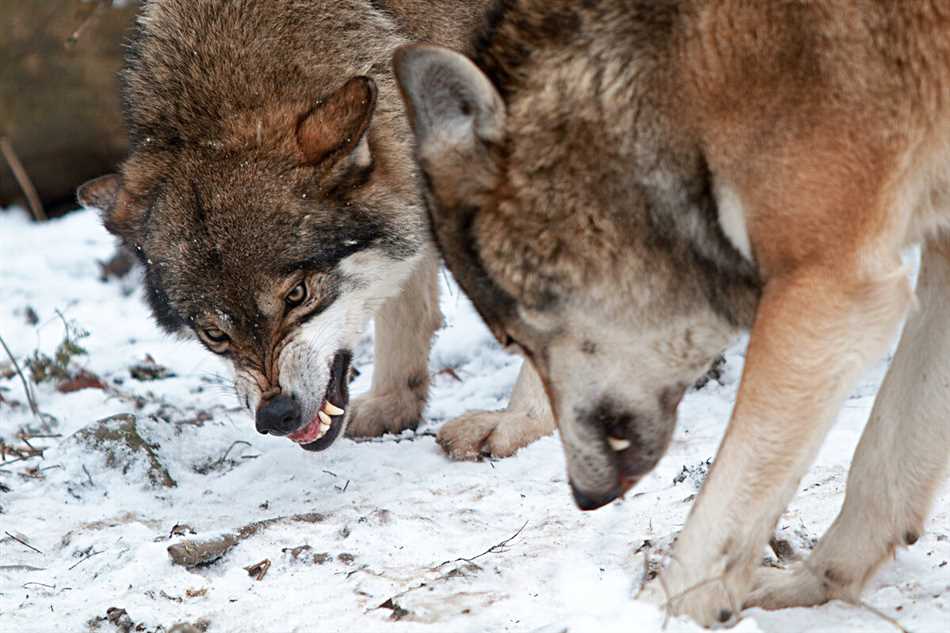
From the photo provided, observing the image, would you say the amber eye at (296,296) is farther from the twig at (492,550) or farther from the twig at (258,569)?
the twig at (492,550)

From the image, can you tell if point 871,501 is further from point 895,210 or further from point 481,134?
point 481,134

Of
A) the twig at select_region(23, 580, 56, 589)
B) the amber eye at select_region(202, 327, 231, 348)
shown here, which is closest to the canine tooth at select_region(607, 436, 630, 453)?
the twig at select_region(23, 580, 56, 589)

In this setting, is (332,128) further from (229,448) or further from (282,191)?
(229,448)

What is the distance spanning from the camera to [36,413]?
5.45m

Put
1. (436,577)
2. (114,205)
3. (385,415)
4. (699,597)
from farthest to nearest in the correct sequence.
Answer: (385,415) → (114,205) → (436,577) → (699,597)

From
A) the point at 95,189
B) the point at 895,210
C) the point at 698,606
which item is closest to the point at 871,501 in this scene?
the point at 698,606

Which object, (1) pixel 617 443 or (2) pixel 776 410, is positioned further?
(1) pixel 617 443

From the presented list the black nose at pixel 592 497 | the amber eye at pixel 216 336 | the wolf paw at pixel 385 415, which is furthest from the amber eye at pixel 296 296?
the black nose at pixel 592 497

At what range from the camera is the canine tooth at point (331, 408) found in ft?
15.1

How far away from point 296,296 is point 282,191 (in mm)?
359

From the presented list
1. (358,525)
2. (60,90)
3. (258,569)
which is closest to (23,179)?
(60,90)

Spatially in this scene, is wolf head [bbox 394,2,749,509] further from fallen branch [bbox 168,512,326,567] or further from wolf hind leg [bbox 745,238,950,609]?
fallen branch [bbox 168,512,326,567]

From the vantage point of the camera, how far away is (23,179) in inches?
306

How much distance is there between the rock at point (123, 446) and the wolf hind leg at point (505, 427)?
40.8 inches
